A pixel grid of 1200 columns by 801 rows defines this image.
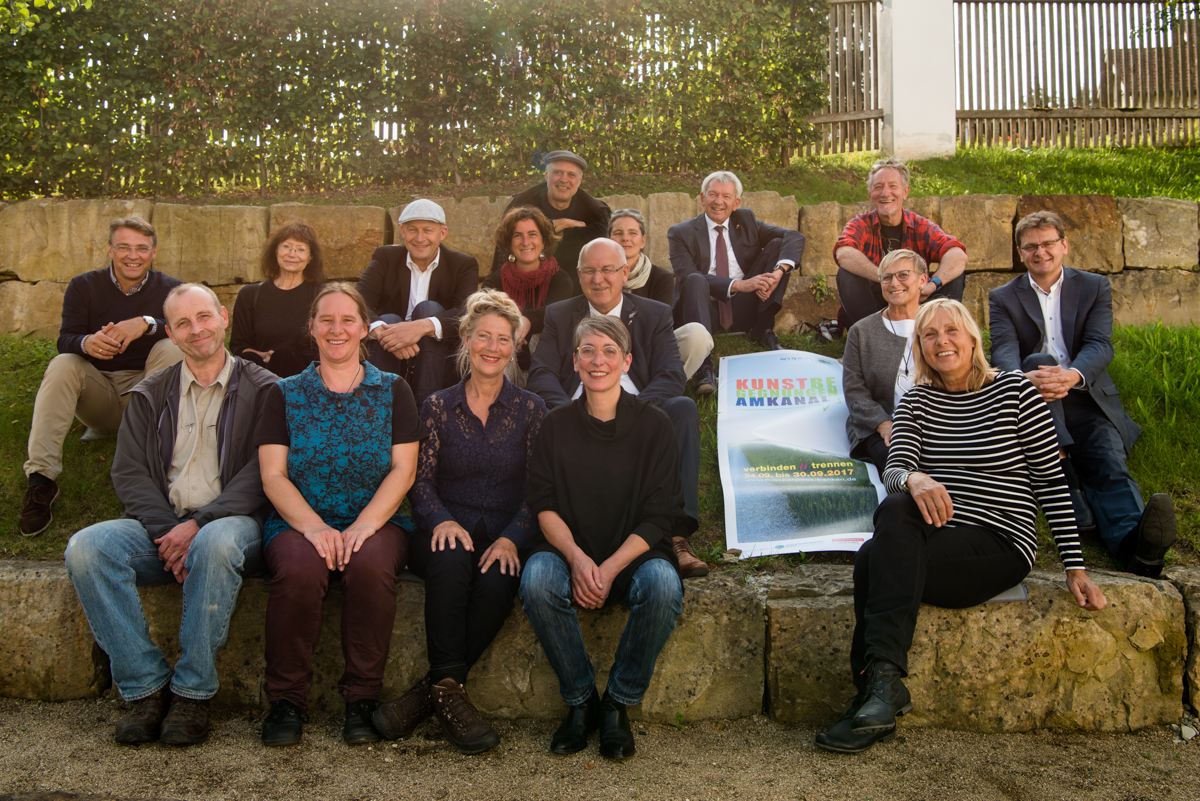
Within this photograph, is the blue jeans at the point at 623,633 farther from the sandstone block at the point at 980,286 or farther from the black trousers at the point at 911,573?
the sandstone block at the point at 980,286

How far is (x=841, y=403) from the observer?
3.69 meters

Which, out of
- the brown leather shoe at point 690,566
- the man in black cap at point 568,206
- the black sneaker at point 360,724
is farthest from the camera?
the man in black cap at point 568,206

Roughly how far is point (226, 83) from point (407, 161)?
146 centimetres

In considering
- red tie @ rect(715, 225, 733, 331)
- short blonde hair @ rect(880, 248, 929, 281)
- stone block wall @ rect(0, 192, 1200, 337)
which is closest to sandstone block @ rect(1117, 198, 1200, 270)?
stone block wall @ rect(0, 192, 1200, 337)

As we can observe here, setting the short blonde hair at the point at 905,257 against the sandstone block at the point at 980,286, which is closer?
the short blonde hair at the point at 905,257

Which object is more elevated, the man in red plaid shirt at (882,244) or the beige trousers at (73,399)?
the man in red plaid shirt at (882,244)

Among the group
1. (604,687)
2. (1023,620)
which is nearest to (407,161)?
(604,687)

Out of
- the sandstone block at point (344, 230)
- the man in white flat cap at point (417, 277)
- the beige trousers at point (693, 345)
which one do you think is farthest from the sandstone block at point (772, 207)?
the sandstone block at point (344, 230)

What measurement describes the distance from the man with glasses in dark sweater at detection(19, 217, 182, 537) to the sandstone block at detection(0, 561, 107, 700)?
62cm

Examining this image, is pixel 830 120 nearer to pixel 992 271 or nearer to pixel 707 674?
pixel 992 271

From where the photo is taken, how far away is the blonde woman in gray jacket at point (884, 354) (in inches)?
130

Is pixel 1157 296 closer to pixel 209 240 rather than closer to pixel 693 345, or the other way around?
pixel 693 345

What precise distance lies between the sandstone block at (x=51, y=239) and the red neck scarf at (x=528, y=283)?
3.46 m

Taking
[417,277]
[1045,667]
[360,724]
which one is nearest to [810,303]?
[417,277]
